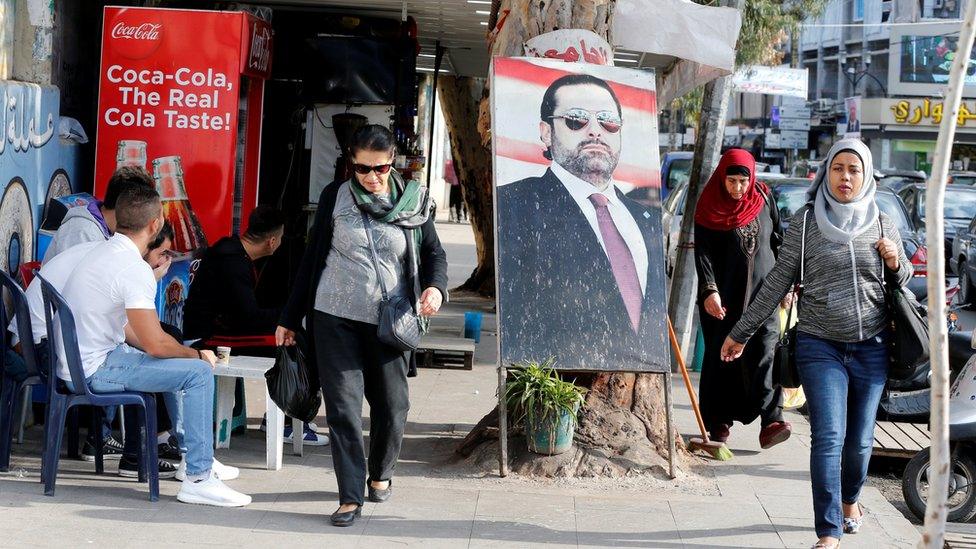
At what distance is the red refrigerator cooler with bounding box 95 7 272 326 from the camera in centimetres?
741

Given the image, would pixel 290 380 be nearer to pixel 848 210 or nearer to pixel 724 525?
pixel 724 525

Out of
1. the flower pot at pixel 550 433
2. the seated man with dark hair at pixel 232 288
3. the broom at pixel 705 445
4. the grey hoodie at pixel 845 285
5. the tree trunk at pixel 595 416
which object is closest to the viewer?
the grey hoodie at pixel 845 285

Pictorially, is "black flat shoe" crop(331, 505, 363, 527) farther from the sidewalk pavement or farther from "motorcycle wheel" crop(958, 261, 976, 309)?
"motorcycle wheel" crop(958, 261, 976, 309)

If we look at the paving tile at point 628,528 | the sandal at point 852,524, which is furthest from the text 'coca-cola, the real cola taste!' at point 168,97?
the sandal at point 852,524

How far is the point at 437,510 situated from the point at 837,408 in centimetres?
180

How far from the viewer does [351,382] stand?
5125 mm

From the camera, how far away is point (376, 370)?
5.21 meters

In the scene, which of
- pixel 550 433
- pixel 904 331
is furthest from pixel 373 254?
pixel 904 331

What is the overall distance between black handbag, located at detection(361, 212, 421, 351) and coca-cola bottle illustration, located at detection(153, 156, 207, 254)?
8.70 ft

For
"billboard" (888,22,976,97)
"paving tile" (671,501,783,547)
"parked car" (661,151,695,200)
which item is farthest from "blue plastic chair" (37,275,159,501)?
"billboard" (888,22,976,97)

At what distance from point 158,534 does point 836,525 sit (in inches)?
106

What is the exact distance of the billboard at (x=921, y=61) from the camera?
141 feet

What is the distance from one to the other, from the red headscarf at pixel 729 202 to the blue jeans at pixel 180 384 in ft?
9.72

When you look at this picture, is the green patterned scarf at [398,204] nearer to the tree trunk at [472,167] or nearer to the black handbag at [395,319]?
the black handbag at [395,319]
